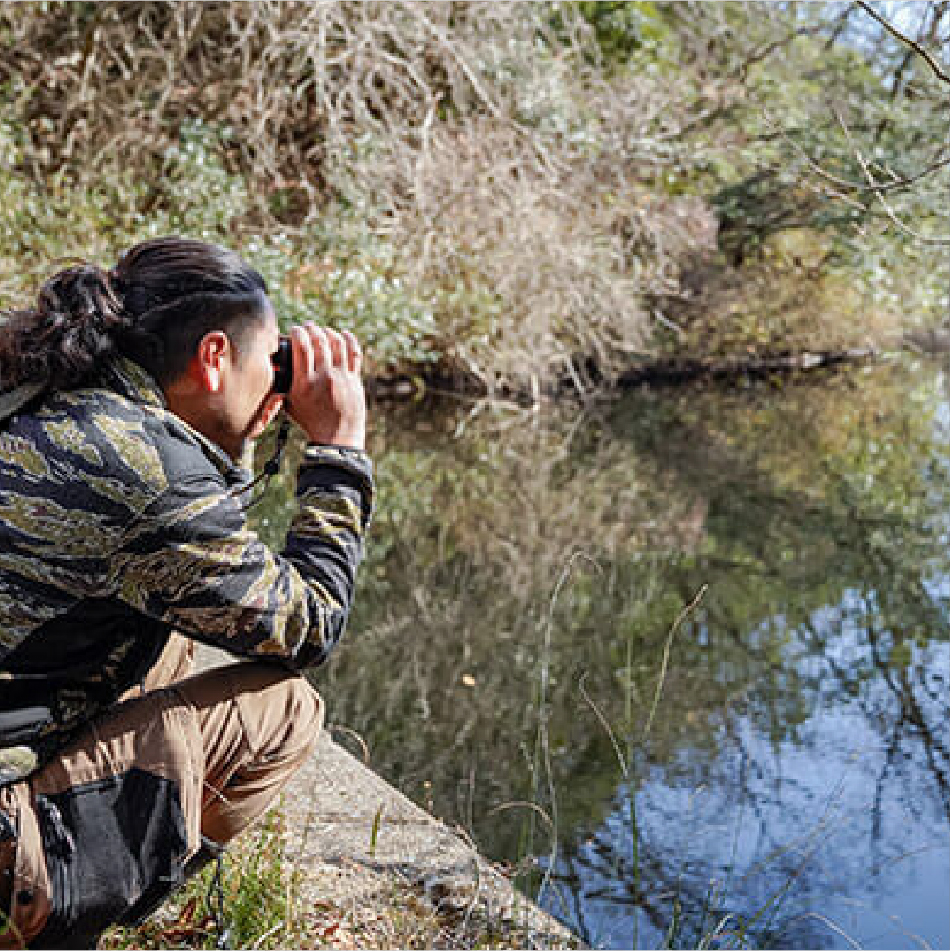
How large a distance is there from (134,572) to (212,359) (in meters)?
0.33

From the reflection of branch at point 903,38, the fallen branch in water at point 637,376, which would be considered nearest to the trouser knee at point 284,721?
the reflection of branch at point 903,38

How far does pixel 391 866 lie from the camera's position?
2.51 meters

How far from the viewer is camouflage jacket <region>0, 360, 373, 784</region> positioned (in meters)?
1.67

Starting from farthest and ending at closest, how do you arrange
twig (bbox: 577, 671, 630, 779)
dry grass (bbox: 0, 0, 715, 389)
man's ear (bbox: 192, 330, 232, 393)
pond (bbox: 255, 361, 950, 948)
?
dry grass (bbox: 0, 0, 715, 389) → pond (bbox: 255, 361, 950, 948) → twig (bbox: 577, 671, 630, 779) → man's ear (bbox: 192, 330, 232, 393)

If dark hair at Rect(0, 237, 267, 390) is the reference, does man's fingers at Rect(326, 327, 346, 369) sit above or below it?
above

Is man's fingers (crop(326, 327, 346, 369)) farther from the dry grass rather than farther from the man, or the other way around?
the dry grass

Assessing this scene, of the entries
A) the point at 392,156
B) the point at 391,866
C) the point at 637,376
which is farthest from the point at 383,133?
the point at 391,866

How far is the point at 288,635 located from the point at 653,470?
699cm

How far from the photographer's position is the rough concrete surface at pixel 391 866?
7.64 feet

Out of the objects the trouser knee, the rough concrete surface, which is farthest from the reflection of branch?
the rough concrete surface

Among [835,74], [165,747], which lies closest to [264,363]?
[165,747]

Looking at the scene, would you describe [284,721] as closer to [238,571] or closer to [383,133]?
→ [238,571]

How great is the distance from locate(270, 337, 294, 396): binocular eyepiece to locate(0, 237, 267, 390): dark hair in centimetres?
13

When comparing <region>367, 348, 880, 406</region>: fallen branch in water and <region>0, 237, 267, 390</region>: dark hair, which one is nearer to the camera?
<region>0, 237, 267, 390</region>: dark hair
